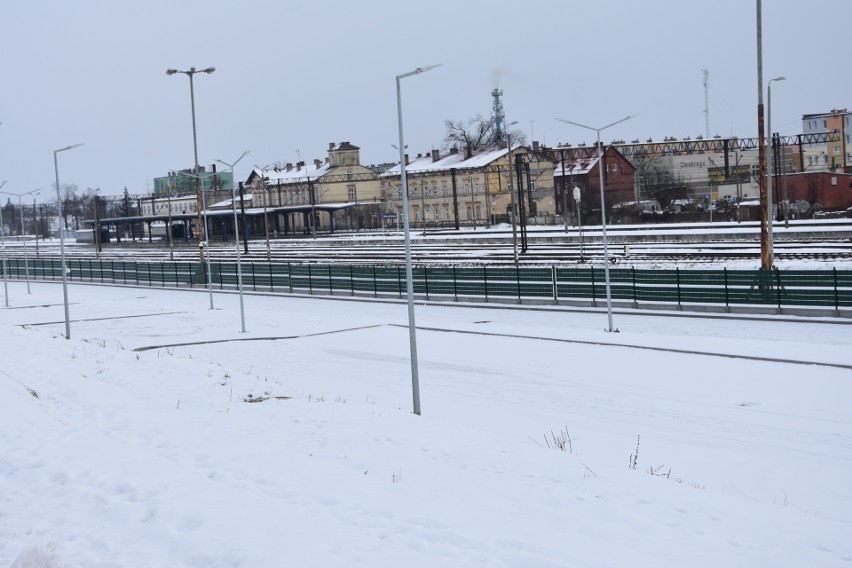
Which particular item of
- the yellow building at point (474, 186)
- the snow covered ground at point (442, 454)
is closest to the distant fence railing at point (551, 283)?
the snow covered ground at point (442, 454)

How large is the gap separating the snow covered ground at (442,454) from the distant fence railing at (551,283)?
276cm

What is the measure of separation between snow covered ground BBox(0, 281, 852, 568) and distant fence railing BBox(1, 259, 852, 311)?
2.76 meters

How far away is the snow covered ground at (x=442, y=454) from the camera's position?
8984 millimetres

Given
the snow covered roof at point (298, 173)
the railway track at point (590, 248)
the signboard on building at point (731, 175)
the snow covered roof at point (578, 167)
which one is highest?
the snow covered roof at point (298, 173)

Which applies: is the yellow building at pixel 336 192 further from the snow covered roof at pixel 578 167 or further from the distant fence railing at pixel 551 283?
the distant fence railing at pixel 551 283

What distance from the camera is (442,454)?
1259 centimetres

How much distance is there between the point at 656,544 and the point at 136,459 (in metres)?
6.85

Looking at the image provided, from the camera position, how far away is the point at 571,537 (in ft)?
30.0

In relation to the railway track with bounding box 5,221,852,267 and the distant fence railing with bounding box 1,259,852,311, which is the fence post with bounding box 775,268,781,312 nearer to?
the distant fence railing with bounding box 1,259,852,311

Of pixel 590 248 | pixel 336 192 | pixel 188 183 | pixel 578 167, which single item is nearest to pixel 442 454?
pixel 590 248

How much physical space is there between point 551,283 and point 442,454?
2565 cm

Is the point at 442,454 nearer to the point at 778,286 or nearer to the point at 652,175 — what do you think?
the point at 778,286

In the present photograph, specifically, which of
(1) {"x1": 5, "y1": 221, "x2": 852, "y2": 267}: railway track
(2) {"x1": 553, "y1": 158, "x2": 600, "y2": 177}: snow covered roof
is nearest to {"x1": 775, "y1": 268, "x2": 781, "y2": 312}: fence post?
(1) {"x1": 5, "y1": 221, "x2": 852, "y2": 267}: railway track

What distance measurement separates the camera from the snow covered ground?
29.5ft
